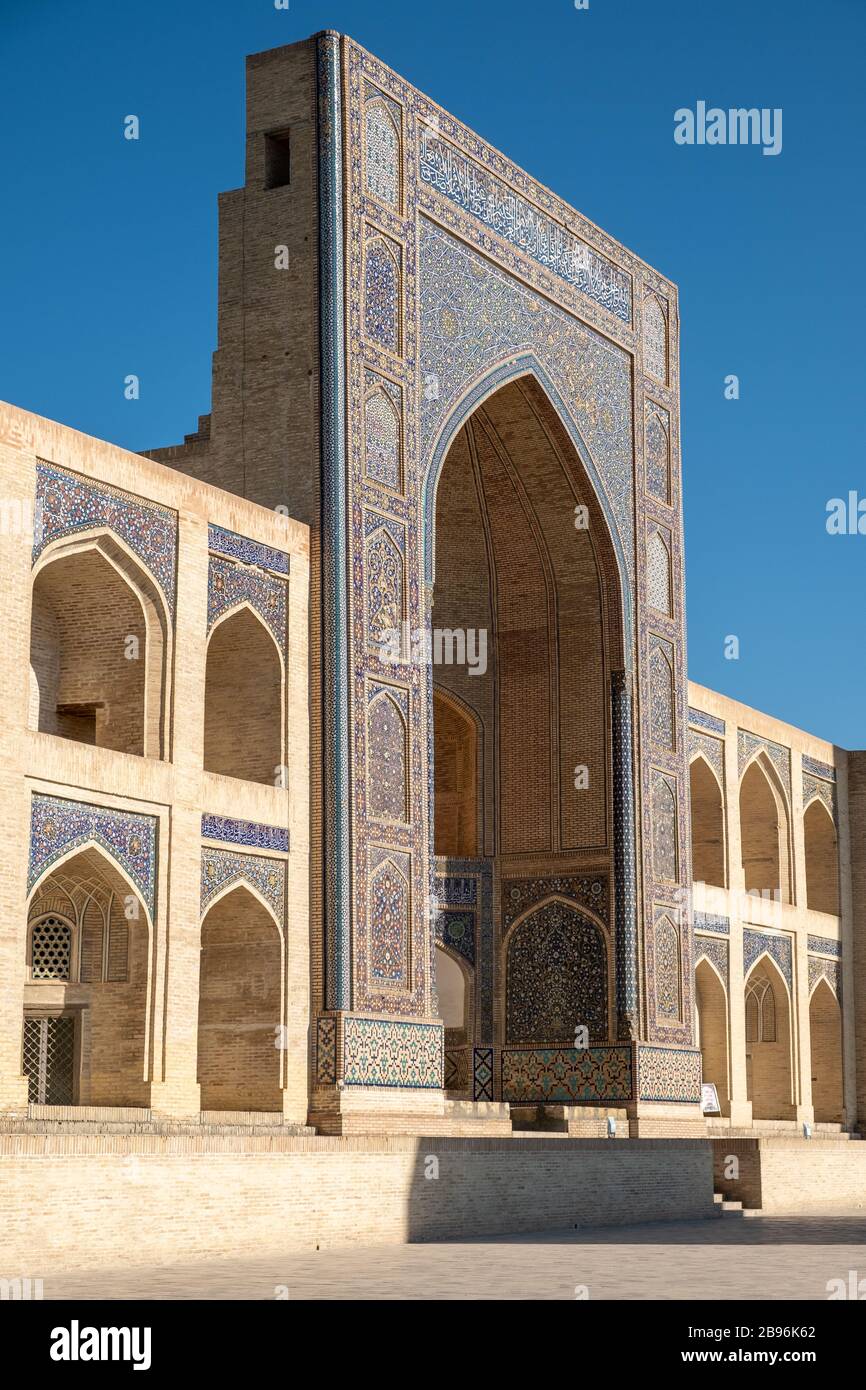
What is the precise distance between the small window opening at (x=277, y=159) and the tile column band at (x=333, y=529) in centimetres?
40

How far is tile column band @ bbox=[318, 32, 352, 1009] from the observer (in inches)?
478

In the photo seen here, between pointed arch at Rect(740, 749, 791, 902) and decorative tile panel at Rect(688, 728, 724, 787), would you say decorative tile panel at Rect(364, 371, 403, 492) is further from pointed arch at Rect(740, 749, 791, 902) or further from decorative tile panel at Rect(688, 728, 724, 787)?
pointed arch at Rect(740, 749, 791, 902)

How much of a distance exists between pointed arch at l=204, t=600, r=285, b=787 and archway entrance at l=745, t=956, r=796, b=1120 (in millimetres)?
8981

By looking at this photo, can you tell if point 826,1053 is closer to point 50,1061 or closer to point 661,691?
point 661,691

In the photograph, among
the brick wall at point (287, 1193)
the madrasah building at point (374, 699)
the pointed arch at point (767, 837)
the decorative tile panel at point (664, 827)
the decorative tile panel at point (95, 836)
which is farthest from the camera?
the pointed arch at point (767, 837)

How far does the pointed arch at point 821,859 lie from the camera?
21594 mm

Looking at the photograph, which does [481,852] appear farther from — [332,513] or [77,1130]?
[77,1130]

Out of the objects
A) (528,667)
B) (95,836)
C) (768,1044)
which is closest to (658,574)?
(528,667)

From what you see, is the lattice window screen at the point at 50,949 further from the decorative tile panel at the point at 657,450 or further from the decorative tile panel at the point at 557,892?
the decorative tile panel at the point at 657,450

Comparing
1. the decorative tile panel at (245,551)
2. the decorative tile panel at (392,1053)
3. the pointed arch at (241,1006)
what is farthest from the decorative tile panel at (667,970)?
the decorative tile panel at (245,551)

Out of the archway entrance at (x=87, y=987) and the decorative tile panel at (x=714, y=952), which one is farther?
the decorative tile panel at (x=714, y=952)

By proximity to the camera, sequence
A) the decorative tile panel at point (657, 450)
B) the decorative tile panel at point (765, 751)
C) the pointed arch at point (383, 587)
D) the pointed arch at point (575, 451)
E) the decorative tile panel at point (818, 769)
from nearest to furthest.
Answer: the pointed arch at point (383, 587) < the pointed arch at point (575, 451) < the decorative tile panel at point (657, 450) < the decorative tile panel at point (765, 751) < the decorative tile panel at point (818, 769)

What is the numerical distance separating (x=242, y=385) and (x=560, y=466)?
12.5ft

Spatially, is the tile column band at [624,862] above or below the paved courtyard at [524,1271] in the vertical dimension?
above
